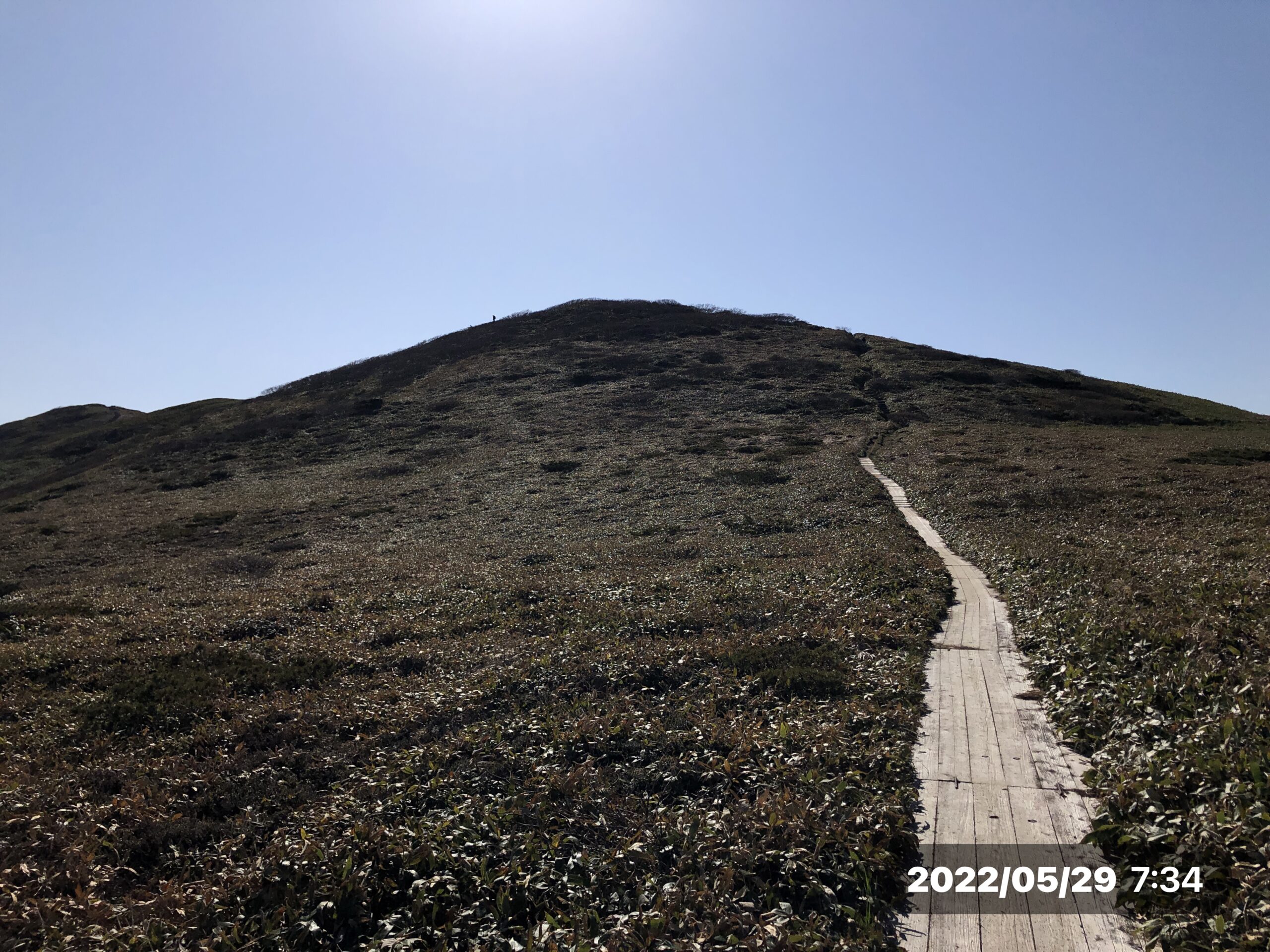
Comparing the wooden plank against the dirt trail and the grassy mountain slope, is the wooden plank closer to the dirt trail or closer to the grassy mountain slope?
the dirt trail

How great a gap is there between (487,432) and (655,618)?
4586 centimetres

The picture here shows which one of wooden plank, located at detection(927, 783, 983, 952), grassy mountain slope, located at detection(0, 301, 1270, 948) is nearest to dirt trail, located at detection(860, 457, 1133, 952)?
wooden plank, located at detection(927, 783, 983, 952)

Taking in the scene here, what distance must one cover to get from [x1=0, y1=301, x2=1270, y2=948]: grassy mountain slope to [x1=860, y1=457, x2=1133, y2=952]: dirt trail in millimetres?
448

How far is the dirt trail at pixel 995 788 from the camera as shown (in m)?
6.73

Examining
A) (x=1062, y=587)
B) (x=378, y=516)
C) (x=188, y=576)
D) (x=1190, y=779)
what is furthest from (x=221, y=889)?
(x=378, y=516)

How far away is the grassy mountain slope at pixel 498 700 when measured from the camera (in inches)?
304

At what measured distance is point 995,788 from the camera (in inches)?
361

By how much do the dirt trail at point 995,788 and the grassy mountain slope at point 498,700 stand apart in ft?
1.47

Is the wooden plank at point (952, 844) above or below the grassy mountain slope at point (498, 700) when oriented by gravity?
below

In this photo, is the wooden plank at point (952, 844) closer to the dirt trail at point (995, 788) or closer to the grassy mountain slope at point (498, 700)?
the dirt trail at point (995, 788)

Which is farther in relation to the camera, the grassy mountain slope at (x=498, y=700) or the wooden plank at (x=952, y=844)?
the grassy mountain slope at (x=498, y=700)

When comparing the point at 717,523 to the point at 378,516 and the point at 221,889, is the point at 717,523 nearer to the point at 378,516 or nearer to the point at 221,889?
the point at 378,516

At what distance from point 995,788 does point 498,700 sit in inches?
319

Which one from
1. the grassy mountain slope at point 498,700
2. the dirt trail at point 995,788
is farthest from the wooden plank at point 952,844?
the grassy mountain slope at point 498,700
